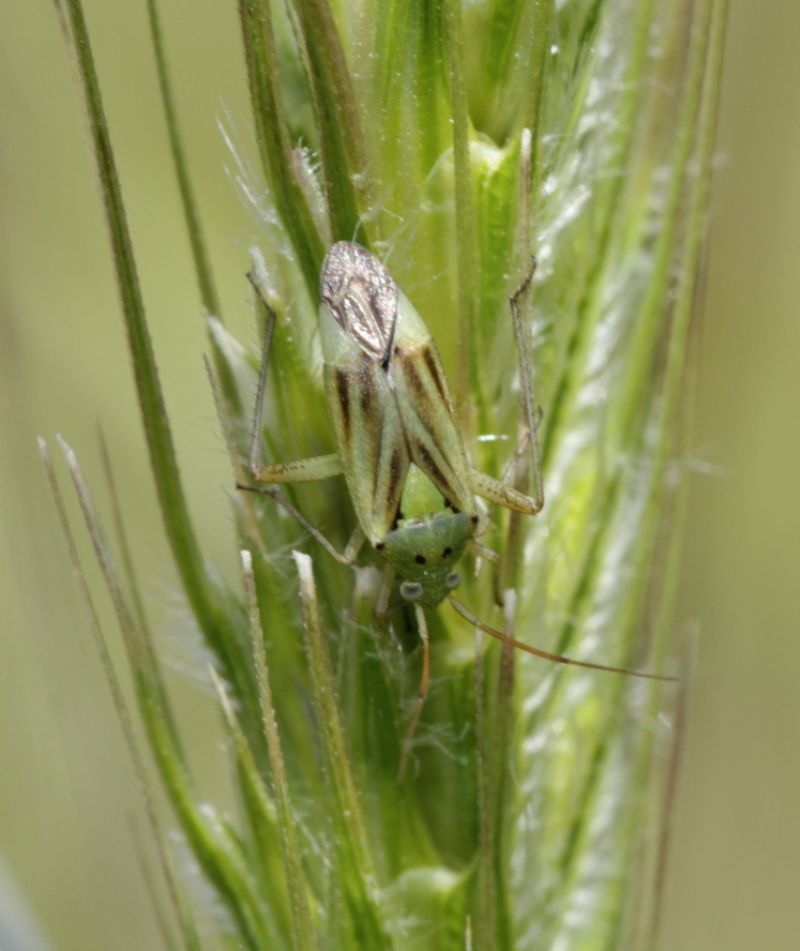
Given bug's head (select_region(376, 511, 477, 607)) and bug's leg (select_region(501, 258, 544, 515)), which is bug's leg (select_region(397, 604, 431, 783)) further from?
bug's leg (select_region(501, 258, 544, 515))

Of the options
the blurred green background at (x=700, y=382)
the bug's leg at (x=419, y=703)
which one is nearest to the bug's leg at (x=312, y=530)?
the bug's leg at (x=419, y=703)

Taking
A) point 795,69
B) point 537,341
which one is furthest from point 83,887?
point 795,69

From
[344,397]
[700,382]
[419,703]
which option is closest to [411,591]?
[419,703]

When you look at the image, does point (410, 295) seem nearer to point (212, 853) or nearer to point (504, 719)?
point (504, 719)

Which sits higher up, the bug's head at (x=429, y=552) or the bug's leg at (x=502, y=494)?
the bug's leg at (x=502, y=494)

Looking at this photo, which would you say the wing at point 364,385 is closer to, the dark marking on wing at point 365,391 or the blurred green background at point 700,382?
the dark marking on wing at point 365,391
